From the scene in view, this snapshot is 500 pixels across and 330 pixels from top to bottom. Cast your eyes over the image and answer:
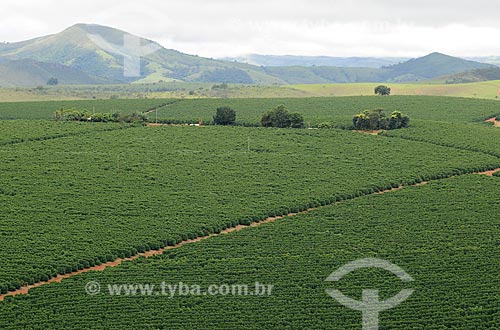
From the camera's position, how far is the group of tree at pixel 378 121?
11050cm

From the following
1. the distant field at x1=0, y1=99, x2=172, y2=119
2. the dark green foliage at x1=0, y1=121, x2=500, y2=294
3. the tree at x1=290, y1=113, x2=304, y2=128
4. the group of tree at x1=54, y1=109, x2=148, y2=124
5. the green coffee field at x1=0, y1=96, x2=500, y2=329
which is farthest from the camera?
the distant field at x1=0, y1=99, x2=172, y2=119

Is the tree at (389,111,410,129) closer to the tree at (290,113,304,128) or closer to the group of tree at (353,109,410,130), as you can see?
the group of tree at (353,109,410,130)

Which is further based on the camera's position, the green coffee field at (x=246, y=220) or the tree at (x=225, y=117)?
the tree at (x=225, y=117)

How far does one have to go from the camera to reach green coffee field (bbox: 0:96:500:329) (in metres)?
42.2

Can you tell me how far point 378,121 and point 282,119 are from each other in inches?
543

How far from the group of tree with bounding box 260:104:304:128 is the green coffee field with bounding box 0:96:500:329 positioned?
18.7ft

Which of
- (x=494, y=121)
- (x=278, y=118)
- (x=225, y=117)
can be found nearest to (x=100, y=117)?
(x=225, y=117)

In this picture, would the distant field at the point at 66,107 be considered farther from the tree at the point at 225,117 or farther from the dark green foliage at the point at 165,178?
the tree at the point at 225,117

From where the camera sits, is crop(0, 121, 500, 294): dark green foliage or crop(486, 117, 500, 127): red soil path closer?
crop(0, 121, 500, 294): dark green foliage

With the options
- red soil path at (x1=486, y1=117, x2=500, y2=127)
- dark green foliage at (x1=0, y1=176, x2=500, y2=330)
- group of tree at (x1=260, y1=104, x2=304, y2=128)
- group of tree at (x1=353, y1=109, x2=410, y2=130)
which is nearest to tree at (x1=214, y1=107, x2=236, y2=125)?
group of tree at (x1=260, y1=104, x2=304, y2=128)

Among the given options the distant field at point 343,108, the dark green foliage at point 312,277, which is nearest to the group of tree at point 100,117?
the distant field at point 343,108

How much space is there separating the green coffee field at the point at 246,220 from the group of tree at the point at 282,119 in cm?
571

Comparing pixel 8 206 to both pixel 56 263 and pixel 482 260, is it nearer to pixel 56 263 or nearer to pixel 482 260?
pixel 56 263

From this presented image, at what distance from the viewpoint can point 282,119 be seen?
11331 cm
